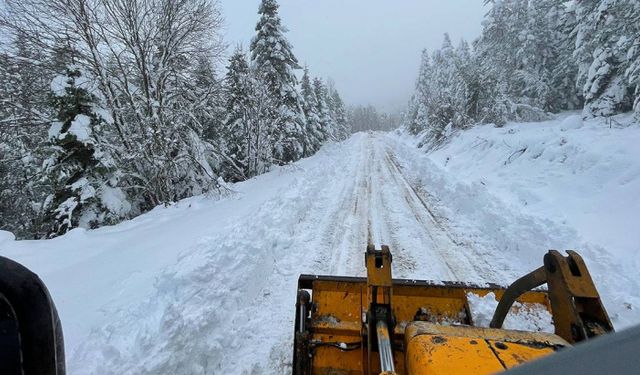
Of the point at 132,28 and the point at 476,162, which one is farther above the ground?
the point at 132,28

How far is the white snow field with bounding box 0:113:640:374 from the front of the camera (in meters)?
3.78

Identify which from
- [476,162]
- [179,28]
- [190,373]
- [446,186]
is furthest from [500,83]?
[190,373]

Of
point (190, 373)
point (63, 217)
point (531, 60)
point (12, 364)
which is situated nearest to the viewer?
point (12, 364)

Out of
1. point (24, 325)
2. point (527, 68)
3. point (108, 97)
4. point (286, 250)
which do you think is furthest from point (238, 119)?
point (527, 68)

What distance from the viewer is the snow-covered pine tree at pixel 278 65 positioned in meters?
21.0

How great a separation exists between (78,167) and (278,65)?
44.3 ft

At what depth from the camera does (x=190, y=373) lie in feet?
11.4

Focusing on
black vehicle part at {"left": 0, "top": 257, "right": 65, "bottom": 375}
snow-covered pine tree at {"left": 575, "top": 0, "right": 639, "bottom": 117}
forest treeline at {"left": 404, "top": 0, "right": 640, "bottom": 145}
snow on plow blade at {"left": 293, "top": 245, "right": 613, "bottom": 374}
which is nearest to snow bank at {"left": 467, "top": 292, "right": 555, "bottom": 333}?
snow on plow blade at {"left": 293, "top": 245, "right": 613, "bottom": 374}

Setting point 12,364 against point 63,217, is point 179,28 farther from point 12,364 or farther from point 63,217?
point 12,364

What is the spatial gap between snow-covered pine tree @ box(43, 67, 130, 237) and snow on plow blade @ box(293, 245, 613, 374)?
10.9 metres

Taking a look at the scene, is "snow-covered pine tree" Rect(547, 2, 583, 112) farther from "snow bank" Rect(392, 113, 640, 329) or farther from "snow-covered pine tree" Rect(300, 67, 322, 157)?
"snow-covered pine tree" Rect(300, 67, 322, 157)

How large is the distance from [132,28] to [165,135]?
3388 millimetres

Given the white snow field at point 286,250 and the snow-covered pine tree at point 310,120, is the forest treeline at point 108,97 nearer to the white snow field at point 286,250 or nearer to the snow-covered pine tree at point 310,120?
the white snow field at point 286,250

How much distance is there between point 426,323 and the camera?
198 centimetres
